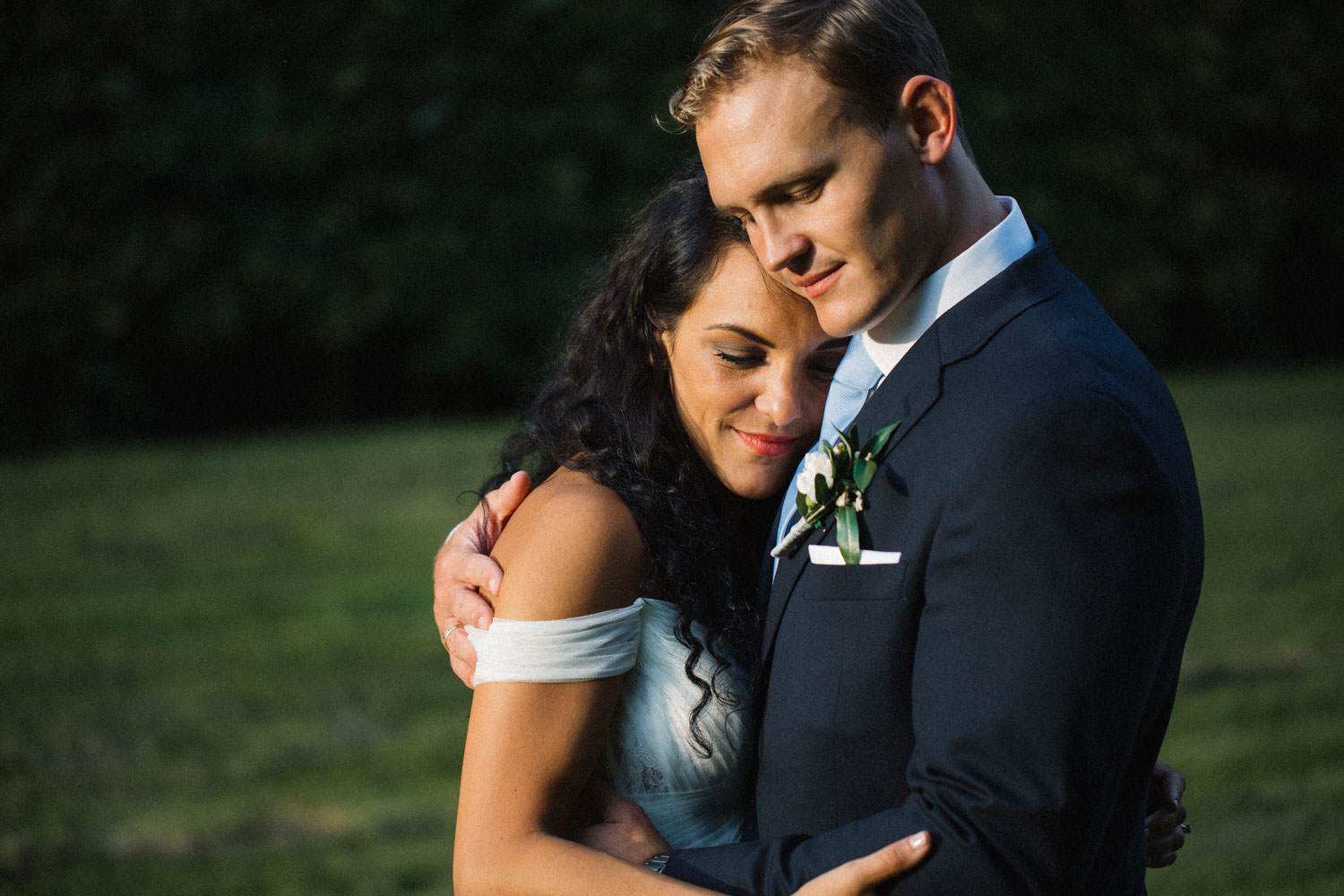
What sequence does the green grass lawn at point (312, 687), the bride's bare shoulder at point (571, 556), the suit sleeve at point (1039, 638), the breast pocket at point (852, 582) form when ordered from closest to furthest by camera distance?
1. the suit sleeve at point (1039, 638)
2. the breast pocket at point (852, 582)
3. the bride's bare shoulder at point (571, 556)
4. the green grass lawn at point (312, 687)

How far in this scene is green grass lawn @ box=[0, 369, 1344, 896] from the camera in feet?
16.1

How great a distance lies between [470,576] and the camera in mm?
2340

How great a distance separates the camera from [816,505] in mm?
1863

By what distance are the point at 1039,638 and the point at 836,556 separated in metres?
0.35

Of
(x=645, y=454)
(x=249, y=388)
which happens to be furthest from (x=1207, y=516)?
(x=249, y=388)

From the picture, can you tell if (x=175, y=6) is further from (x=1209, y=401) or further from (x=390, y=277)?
(x=1209, y=401)

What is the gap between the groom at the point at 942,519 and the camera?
156cm

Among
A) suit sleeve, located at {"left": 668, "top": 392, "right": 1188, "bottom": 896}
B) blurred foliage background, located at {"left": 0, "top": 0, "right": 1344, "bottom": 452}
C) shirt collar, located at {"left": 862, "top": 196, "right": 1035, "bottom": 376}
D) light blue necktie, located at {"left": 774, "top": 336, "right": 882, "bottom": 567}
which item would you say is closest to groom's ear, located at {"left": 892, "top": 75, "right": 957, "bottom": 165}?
shirt collar, located at {"left": 862, "top": 196, "right": 1035, "bottom": 376}

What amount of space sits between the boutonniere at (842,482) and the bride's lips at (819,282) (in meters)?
0.20

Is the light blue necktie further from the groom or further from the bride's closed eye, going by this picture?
the bride's closed eye

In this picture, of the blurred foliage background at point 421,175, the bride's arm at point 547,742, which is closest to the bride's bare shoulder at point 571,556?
the bride's arm at point 547,742

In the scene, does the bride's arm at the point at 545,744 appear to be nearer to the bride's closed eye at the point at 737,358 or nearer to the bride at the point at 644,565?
the bride at the point at 644,565

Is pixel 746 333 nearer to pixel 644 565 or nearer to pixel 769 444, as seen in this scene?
pixel 769 444

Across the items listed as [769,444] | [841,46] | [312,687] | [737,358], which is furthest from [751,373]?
[312,687]
